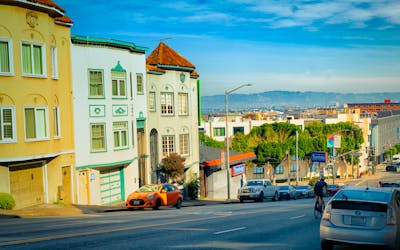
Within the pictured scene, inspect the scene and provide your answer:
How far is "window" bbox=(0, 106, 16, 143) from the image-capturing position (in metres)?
25.2

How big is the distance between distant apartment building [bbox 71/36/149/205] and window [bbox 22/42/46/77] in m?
3.69

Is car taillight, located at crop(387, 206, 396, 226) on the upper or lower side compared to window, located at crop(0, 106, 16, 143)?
lower

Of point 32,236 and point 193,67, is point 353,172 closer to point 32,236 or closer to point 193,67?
point 193,67

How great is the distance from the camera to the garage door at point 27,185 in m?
26.5

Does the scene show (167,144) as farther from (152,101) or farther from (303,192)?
(303,192)

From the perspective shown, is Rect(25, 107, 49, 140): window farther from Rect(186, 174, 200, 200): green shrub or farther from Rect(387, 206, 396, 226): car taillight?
Rect(387, 206, 396, 226): car taillight

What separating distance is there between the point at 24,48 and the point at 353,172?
90474 millimetres

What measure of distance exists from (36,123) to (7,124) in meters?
1.89

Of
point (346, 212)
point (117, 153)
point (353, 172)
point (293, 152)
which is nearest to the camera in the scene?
point (346, 212)

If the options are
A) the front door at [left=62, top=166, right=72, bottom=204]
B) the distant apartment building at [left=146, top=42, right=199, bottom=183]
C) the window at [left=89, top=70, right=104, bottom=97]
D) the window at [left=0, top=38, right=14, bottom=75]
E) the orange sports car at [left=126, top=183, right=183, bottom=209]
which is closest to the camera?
the window at [left=0, top=38, right=14, bottom=75]

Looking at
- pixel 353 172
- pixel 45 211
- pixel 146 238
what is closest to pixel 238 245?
pixel 146 238

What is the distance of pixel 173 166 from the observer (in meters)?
39.5

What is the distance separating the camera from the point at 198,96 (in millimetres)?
45938

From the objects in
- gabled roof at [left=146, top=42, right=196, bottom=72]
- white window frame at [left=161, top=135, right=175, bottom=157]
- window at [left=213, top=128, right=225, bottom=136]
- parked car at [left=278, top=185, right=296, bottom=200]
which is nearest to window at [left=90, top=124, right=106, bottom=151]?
white window frame at [left=161, top=135, right=175, bottom=157]
